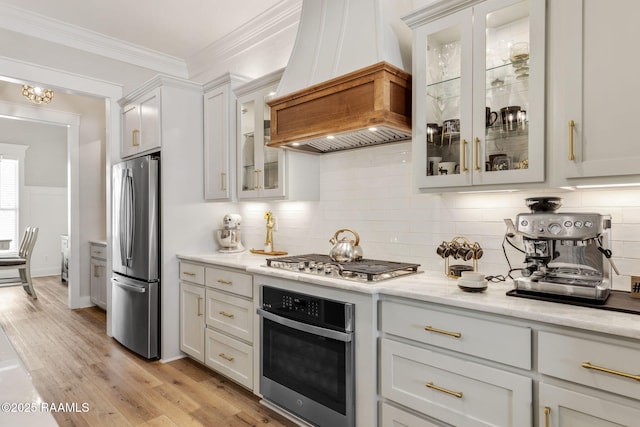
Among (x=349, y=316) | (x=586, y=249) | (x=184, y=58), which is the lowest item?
(x=349, y=316)

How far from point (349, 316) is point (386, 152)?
1176 mm

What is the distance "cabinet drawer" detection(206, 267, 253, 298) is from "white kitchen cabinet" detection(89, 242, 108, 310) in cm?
262

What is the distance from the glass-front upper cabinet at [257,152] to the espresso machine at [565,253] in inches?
68.5

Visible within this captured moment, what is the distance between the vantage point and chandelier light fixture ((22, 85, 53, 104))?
15.8 ft

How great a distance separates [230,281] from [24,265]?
15.7ft

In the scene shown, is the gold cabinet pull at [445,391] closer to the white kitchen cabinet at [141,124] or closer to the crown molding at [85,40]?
the white kitchen cabinet at [141,124]

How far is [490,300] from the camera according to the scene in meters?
1.59

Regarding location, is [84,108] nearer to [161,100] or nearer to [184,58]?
[184,58]

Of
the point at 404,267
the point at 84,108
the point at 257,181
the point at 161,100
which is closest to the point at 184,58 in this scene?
the point at 161,100

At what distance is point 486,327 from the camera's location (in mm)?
1555

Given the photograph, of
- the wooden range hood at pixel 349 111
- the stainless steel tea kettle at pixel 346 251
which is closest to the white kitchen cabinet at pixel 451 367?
the stainless steel tea kettle at pixel 346 251

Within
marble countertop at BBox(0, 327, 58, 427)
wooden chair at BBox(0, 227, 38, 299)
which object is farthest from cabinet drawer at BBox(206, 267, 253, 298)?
wooden chair at BBox(0, 227, 38, 299)

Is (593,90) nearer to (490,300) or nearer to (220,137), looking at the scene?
(490,300)

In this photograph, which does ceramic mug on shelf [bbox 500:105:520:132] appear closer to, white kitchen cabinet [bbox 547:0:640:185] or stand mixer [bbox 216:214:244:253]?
white kitchen cabinet [bbox 547:0:640:185]
